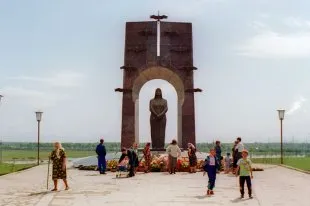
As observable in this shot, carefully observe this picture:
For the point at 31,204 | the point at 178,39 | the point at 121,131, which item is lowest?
the point at 31,204

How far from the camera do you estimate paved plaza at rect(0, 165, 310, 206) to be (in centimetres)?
1246

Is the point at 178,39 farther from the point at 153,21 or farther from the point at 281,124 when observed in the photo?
the point at 281,124

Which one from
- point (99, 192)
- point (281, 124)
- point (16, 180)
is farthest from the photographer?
point (281, 124)

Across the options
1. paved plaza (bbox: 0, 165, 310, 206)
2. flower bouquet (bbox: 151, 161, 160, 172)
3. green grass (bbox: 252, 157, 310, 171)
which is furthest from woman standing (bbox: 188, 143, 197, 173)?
green grass (bbox: 252, 157, 310, 171)

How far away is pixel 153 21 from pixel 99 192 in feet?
62.1

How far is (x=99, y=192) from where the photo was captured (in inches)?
569

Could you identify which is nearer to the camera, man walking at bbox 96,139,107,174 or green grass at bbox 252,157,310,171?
man walking at bbox 96,139,107,174

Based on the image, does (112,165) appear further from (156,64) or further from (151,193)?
(151,193)

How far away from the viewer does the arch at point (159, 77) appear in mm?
31283

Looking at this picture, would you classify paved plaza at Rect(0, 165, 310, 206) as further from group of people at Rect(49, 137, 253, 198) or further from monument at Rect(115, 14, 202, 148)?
monument at Rect(115, 14, 202, 148)

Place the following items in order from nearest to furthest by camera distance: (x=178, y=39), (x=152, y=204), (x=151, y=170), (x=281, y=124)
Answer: (x=152, y=204) < (x=151, y=170) < (x=281, y=124) < (x=178, y=39)

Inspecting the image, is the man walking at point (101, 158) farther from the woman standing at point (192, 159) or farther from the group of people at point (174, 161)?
the woman standing at point (192, 159)

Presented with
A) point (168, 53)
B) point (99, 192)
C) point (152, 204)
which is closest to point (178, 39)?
point (168, 53)

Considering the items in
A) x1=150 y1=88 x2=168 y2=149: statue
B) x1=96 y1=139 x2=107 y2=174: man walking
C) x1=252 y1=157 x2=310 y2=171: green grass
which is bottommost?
x1=252 y1=157 x2=310 y2=171: green grass
